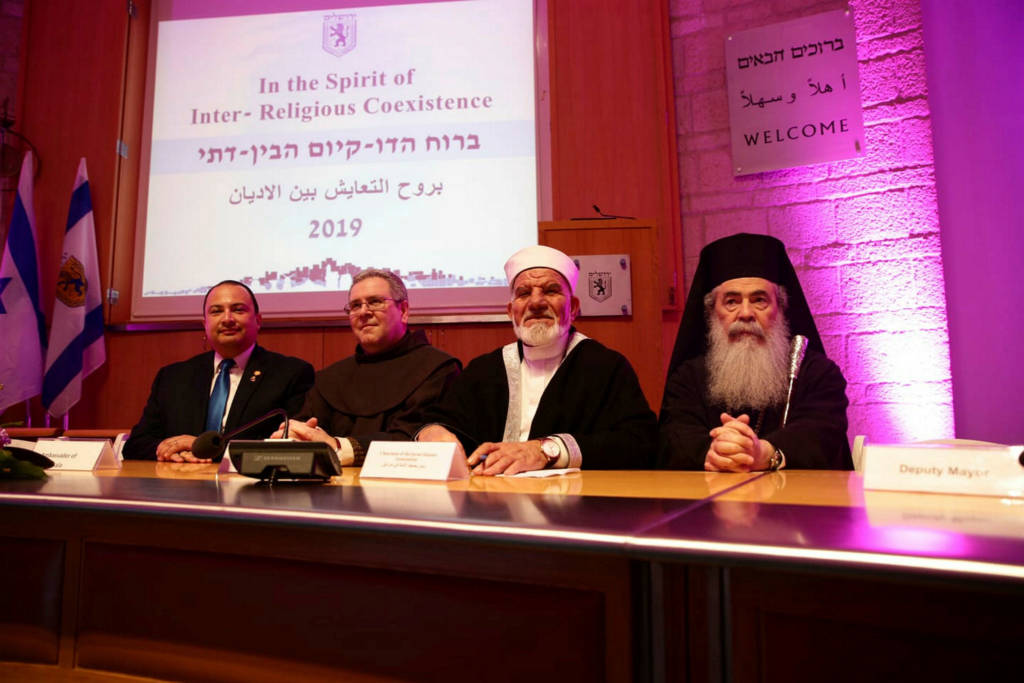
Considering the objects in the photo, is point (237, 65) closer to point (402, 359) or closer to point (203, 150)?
point (203, 150)

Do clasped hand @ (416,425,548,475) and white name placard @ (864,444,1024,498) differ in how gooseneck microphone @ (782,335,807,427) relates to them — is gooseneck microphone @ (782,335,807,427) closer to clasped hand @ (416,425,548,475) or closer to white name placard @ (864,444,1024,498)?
clasped hand @ (416,425,548,475)

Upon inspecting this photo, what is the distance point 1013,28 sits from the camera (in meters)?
2.91

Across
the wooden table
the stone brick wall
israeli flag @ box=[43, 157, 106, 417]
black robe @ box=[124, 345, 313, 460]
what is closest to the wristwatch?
the wooden table

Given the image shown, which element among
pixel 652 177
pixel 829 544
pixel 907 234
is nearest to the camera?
pixel 829 544

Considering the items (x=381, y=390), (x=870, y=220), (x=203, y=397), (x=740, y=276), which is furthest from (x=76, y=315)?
(x=870, y=220)

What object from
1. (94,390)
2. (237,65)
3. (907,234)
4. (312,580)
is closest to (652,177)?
(907,234)

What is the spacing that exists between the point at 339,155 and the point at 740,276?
287cm

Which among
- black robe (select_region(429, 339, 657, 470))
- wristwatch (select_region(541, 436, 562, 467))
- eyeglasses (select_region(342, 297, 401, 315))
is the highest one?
eyeglasses (select_region(342, 297, 401, 315))

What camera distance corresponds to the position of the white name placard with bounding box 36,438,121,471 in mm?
1790

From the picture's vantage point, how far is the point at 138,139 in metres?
4.68

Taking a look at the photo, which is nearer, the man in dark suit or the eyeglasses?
the eyeglasses

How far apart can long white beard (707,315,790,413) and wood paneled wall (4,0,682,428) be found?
3.88ft

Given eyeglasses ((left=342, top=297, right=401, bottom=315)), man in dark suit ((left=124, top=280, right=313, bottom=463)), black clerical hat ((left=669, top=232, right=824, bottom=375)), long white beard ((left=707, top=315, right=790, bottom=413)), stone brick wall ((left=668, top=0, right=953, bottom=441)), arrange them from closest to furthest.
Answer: long white beard ((left=707, top=315, right=790, bottom=413)) → black clerical hat ((left=669, top=232, right=824, bottom=375)) → eyeglasses ((left=342, top=297, right=401, bottom=315)) → man in dark suit ((left=124, top=280, right=313, bottom=463)) → stone brick wall ((left=668, top=0, right=953, bottom=441))

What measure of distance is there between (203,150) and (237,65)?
64 cm
